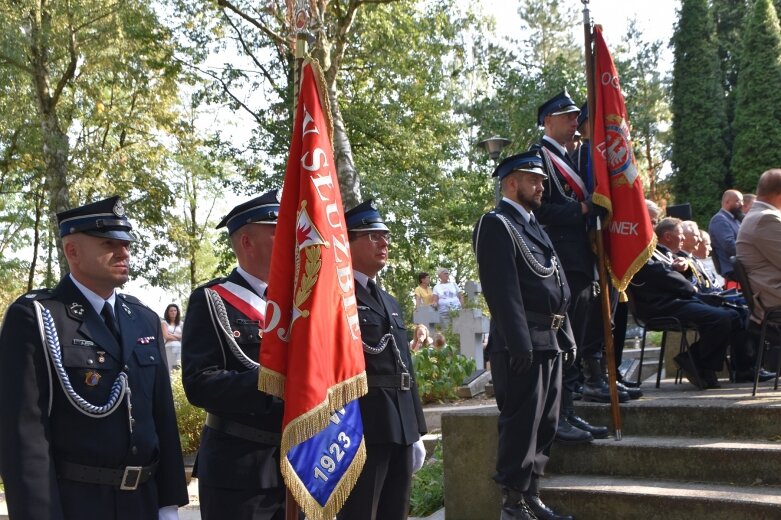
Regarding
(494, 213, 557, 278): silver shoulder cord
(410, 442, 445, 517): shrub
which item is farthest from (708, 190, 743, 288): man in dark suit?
(494, 213, 557, 278): silver shoulder cord

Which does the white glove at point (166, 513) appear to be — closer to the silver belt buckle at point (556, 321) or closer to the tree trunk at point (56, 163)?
the silver belt buckle at point (556, 321)

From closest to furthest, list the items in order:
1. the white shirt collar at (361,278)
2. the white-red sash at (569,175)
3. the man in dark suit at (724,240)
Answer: the white shirt collar at (361,278), the white-red sash at (569,175), the man in dark suit at (724,240)

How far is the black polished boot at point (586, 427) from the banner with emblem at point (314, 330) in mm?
2617

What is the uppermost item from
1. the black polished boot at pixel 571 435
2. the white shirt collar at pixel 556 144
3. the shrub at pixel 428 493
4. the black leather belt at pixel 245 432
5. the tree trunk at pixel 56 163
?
the tree trunk at pixel 56 163

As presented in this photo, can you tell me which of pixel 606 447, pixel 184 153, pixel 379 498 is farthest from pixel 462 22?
pixel 379 498

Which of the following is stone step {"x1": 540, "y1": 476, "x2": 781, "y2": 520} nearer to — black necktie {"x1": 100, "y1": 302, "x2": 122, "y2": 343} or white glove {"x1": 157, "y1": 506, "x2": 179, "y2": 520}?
white glove {"x1": 157, "y1": 506, "x2": 179, "y2": 520}

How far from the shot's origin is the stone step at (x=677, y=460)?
222 inches

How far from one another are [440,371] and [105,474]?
962cm

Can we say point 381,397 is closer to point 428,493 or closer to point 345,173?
point 428,493

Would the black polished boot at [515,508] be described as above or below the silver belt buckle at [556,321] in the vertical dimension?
below

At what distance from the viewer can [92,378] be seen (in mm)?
3559

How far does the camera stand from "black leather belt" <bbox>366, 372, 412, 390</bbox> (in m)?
4.59

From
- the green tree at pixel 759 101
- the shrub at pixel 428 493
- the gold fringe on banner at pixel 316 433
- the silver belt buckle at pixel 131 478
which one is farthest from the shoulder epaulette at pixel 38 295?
the green tree at pixel 759 101

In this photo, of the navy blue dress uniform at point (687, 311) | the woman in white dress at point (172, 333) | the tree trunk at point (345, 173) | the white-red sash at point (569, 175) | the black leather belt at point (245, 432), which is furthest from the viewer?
the woman in white dress at point (172, 333)
